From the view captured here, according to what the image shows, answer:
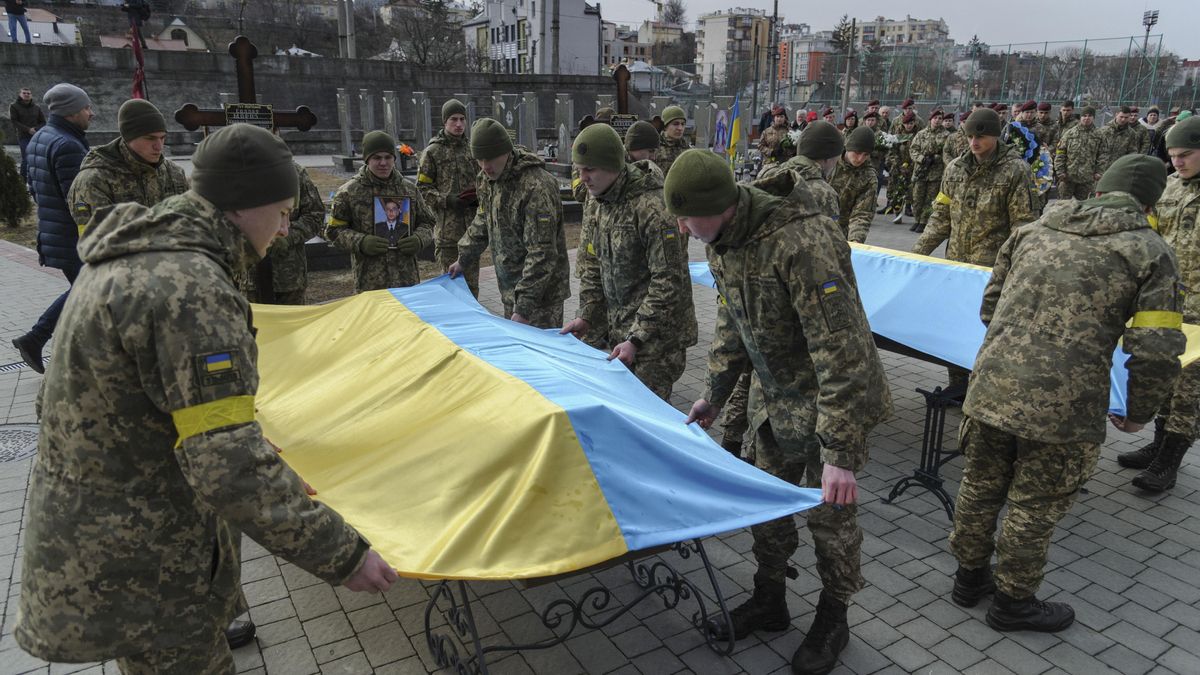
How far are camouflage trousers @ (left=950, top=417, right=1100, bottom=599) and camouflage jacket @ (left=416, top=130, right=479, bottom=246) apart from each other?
552cm

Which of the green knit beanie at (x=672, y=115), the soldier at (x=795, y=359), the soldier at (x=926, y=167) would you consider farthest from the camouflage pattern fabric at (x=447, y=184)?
the soldier at (x=926, y=167)

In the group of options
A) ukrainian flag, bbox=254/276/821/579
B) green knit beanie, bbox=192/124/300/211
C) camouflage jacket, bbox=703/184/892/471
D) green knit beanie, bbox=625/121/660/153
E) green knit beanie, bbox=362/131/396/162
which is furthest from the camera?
green knit beanie, bbox=625/121/660/153

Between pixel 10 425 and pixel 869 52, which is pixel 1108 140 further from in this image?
pixel 869 52

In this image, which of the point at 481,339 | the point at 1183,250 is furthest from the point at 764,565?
the point at 1183,250

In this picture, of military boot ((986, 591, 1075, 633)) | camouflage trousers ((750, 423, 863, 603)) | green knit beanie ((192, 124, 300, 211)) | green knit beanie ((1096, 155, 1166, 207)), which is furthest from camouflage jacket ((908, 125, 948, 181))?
green knit beanie ((192, 124, 300, 211))

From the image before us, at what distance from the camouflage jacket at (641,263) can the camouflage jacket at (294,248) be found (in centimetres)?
235

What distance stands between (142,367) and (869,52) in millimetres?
34159

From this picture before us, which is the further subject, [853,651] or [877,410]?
[853,651]

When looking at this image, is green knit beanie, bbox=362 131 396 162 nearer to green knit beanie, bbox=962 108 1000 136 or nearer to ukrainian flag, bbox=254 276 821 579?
ukrainian flag, bbox=254 276 821 579

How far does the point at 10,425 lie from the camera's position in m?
5.38

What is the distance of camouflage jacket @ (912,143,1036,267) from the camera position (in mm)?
5680

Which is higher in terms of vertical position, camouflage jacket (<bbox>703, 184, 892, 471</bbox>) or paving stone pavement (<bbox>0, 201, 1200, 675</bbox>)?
camouflage jacket (<bbox>703, 184, 892, 471</bbox>)

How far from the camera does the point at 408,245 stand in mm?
5984

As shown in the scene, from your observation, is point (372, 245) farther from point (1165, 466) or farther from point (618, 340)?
point (1165, 466)
